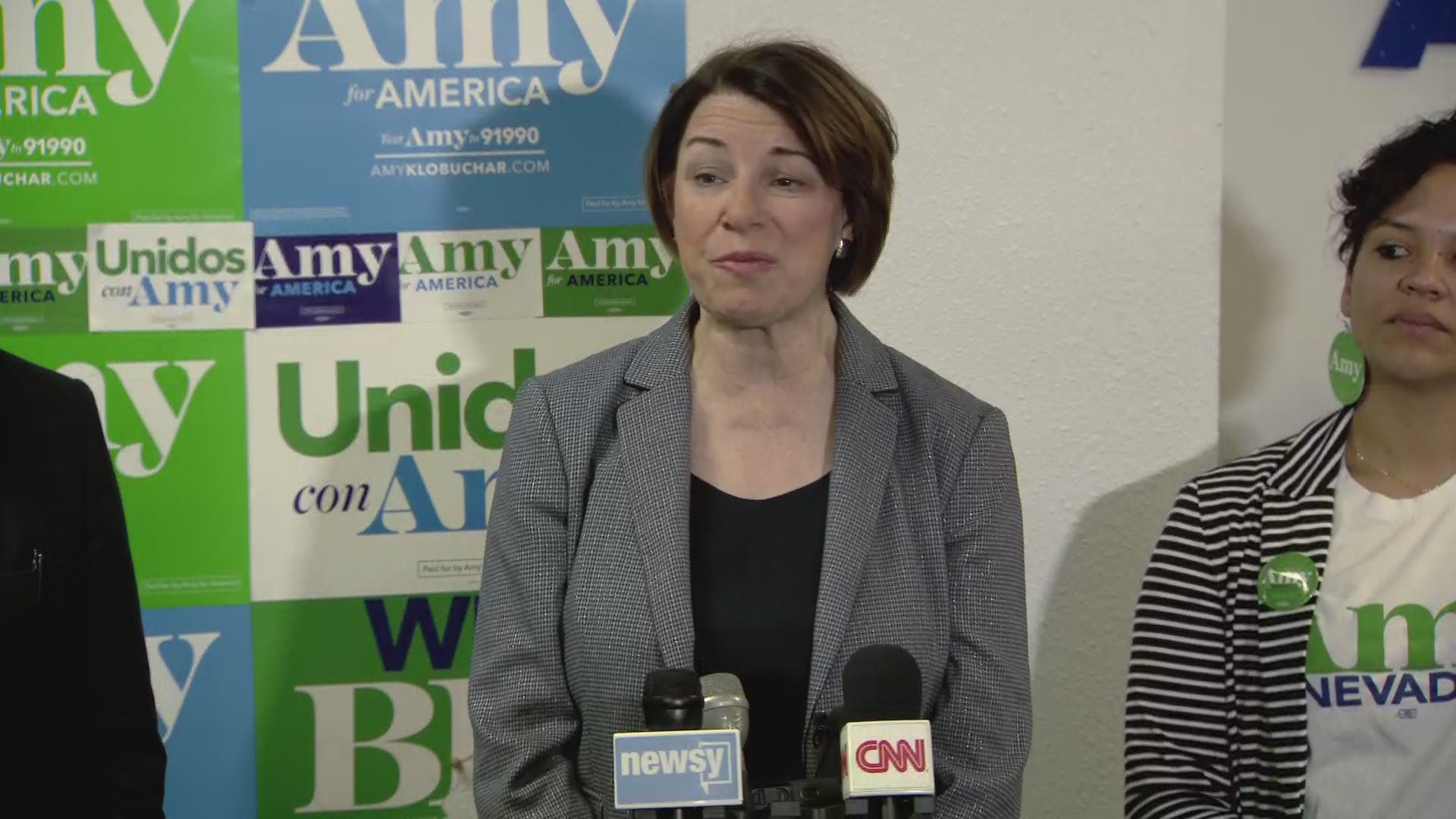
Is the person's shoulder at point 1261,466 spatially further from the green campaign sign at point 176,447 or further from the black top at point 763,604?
the green campaign sign at point 176,447

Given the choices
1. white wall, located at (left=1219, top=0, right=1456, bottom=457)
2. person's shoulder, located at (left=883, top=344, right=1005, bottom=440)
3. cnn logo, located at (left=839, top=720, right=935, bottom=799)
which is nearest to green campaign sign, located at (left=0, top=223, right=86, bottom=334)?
person's shoulder, located at (left=883, top=344, right=1005, bottom=440)

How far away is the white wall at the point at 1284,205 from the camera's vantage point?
9.36 ft

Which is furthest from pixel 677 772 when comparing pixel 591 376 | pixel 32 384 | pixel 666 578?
pixel 32 384

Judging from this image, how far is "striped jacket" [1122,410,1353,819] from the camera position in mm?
1969

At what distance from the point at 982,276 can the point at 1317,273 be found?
781 mm

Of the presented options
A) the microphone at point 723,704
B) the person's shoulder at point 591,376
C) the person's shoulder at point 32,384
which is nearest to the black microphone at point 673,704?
the microphone at point 723,704

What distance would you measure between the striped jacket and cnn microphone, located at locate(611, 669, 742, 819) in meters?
1.01

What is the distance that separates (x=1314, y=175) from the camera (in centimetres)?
286

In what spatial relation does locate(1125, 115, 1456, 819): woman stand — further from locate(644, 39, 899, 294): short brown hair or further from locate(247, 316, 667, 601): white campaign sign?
locate(247, 316, 667, 601): white campaign sign

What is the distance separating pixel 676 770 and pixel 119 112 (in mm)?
1684

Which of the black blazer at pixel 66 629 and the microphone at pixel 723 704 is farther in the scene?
the black blazer at pixel 66 629

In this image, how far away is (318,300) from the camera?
238 cm

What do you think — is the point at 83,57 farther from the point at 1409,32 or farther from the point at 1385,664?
the point at 1409,32

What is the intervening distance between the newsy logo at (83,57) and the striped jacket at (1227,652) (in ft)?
5.70
